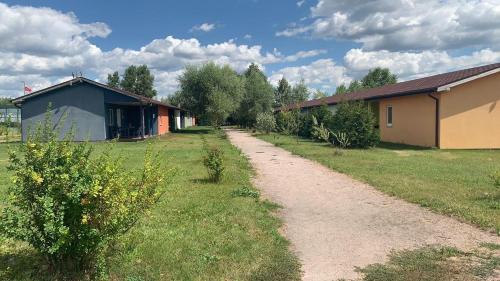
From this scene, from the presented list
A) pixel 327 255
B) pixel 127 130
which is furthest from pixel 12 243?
pixel 127 130

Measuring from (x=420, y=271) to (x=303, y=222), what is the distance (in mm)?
2432

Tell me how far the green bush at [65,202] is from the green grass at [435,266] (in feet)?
8.63

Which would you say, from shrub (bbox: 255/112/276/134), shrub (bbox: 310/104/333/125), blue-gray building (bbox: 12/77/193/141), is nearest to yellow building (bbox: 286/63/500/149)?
shrub (bbox: 310/104/333/125)

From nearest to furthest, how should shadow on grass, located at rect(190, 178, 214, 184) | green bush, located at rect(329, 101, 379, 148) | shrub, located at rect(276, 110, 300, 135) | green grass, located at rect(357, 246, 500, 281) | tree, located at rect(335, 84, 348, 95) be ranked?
green grass, located at rect(357, 246, 500, 281) < shadow on grass, located at rect(190, 178, 214, 184) < green bush, located at rect(329, 101, 379, 148) < shrub, located at rect(276, 110, 300, 135) < tree, located at rect(335, 84, 348, 95)

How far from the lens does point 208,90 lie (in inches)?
1591

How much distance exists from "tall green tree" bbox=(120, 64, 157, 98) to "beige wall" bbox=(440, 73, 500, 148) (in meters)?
64.9

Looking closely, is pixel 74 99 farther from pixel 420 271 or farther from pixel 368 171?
pixel 420 271

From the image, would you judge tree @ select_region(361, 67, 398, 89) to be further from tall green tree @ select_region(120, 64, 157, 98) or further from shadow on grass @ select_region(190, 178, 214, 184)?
shadow on grass @ select_region(190, 178, 214, 184)

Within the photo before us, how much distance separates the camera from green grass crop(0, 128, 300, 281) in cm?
449

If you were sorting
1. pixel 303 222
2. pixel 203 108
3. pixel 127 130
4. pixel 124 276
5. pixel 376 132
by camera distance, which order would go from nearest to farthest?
pixel 124 276
pixel 303 222
pixel 376 132
pixel 127 130
pixel 203 108

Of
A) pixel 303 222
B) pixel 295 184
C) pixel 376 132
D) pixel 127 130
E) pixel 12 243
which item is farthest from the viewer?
pixel 127 130

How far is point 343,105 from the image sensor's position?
2127 centimetres

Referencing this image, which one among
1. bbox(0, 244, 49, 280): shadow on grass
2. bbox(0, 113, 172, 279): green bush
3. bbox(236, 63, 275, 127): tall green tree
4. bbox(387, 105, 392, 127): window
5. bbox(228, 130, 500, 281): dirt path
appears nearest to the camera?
bbox(0, 113, 172, 279): green bush

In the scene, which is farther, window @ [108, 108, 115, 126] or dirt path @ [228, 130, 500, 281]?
window @ [108, 108, 115, 126]
